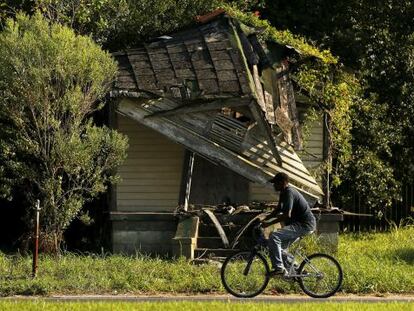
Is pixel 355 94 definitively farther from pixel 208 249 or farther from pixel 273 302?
pixel 273 302

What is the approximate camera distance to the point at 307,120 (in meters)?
15.6

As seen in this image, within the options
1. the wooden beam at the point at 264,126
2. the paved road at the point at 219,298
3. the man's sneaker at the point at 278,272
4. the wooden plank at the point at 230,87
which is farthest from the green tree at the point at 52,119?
the man's sneaker at the point at 278,272

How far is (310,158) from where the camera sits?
15.9m

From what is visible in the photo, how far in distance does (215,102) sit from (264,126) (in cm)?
100

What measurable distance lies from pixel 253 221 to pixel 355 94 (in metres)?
5.04

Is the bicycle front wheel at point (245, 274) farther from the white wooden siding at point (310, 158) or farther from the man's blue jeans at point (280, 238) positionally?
the white wooden siding at point (310, 158)

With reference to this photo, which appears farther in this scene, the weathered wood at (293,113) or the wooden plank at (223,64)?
the weathered wood at (293,113)

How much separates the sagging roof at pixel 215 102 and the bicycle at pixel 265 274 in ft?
12.1

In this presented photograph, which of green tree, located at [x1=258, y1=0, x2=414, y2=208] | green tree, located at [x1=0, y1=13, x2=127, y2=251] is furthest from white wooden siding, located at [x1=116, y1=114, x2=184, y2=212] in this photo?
green tree, located at [x1=258, y1=0, x2=414, y2=208]

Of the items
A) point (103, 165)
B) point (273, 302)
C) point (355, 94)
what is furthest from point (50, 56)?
point (355, 94)

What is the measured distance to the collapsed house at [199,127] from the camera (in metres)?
13.9

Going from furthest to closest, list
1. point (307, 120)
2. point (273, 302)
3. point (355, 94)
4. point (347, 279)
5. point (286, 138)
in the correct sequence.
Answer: point (355, 94), point (307, 120), point (286, 138), point (347, 279), point (273, 302)

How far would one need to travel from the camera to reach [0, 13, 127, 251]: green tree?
1242 cm

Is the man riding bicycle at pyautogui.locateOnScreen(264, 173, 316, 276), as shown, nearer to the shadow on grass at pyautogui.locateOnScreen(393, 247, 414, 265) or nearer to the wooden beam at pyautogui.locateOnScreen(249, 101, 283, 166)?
the wooden beam at pyautogui.locateOnScreen(249, 101, 283, 166)
